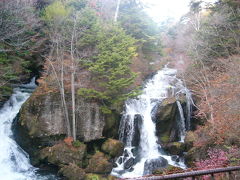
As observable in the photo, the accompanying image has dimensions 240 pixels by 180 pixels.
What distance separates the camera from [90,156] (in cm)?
1543

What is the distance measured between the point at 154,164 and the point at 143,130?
3.34 m

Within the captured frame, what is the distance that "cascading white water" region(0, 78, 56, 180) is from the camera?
529 inches

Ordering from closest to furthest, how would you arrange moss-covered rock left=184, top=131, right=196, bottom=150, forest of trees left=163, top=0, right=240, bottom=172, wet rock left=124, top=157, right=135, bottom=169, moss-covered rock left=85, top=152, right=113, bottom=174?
1. forest of trees left=163, top=0, right=240, bottom=172
2. moss-covered rock left=85, top=152, right=113, bottom=174
3. wet rock left=124, top=157, right=135, bottom=169
4. moss-covered rock left=184, top=131, right=196, bottom=150

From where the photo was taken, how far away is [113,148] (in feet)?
51.3

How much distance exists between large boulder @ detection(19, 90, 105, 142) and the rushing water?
234cm

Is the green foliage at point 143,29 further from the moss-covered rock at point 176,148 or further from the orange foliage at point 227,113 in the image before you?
the orange foliage at point 227,113

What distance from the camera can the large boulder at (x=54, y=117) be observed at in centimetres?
1566

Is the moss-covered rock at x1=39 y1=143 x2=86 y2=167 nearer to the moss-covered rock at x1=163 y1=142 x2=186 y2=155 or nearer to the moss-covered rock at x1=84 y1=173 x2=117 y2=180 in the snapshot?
the moss-covered rock at x1=84 y1=173 x2=117 y2=180

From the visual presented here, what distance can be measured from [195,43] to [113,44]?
6.84 metres

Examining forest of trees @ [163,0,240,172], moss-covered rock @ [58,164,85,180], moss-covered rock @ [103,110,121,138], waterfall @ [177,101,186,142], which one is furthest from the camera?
waterfall @ [177,101,186,142]

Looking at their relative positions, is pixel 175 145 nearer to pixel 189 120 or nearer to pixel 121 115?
pixel 189 120

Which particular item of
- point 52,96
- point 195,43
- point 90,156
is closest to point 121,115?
point 90,156

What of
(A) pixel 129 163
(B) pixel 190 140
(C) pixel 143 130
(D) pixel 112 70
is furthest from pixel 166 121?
(D) pixel 112 70

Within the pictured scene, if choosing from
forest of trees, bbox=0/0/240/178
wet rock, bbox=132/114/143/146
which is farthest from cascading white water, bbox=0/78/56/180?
wet rock, bbox=132/114/143/146
